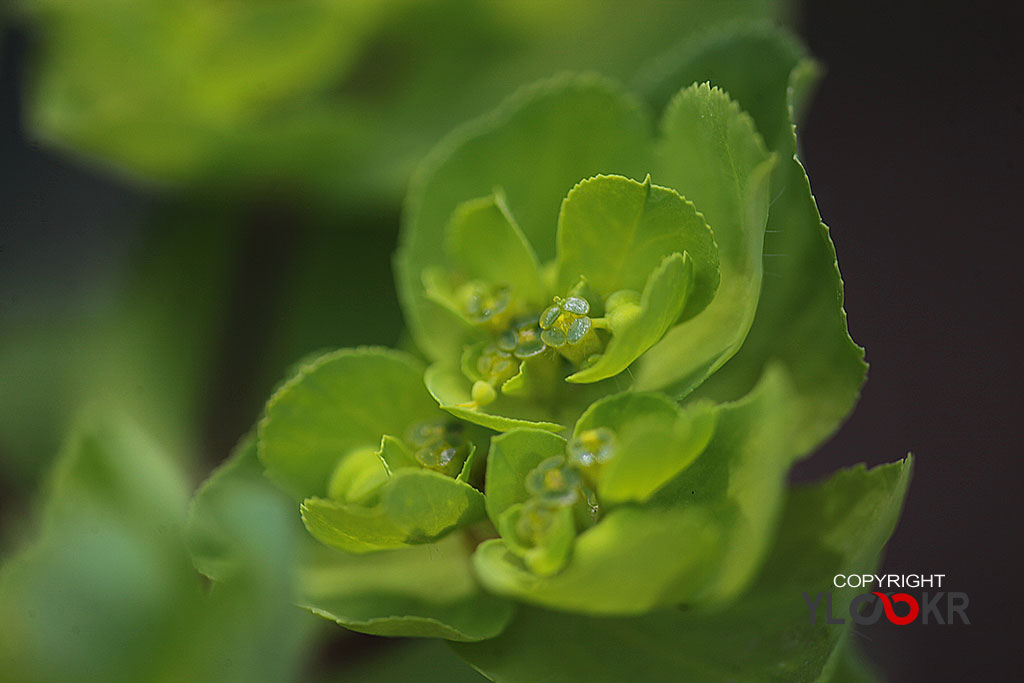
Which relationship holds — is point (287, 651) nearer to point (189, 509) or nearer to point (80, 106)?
point (189, 509)

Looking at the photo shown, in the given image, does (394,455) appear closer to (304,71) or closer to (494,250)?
(494,250)

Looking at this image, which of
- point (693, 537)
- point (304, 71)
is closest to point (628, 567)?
point (693, 537)

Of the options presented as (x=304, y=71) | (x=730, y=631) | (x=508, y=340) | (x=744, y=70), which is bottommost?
(x=730, y=631)

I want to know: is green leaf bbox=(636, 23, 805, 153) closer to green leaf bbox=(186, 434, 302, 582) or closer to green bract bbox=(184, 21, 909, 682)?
green bract bbox=(184, 21, 909, 682)

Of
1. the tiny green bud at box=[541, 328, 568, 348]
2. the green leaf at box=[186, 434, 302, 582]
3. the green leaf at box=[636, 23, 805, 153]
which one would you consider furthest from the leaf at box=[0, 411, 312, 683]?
the green leaf at box=[636, 23, 805, 153]

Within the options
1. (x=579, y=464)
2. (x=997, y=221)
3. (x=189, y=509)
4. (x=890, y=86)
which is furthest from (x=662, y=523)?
(x=890, y=86)

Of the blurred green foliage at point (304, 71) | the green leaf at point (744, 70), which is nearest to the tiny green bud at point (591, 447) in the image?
the green leaf at point (744, 70)
